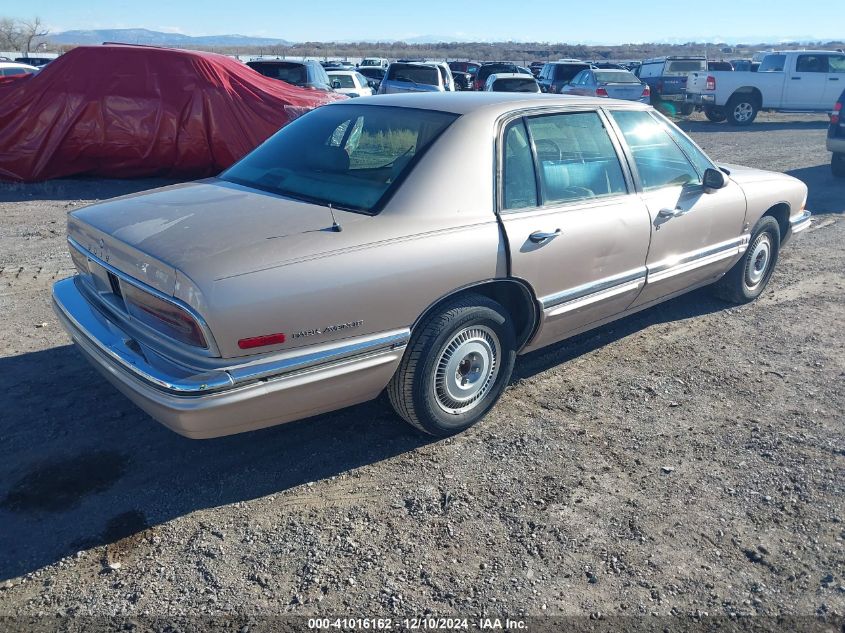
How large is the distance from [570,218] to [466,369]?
103 cm

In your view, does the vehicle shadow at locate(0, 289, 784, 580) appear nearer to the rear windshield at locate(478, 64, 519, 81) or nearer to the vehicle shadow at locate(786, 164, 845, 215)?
the vehicle shadow at locate(786, 164, 845, 215)

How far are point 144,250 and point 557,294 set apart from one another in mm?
2143

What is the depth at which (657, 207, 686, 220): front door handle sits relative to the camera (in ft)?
14.8

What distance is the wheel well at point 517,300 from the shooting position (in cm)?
372

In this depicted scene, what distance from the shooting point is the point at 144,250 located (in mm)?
3021

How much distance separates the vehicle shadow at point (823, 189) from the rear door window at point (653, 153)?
5.54 meters

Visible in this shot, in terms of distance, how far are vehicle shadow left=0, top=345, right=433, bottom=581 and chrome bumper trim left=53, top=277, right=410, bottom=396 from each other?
531 mm

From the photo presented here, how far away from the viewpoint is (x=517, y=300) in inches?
154

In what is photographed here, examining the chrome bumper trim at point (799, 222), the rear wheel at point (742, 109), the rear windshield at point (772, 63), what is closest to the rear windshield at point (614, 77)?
the rear wheel at point (742, 109)

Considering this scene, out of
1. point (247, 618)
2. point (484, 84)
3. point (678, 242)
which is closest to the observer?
point (247, 618)

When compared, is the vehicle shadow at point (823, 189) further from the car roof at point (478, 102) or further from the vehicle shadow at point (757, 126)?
the car roof at point (478, 102)

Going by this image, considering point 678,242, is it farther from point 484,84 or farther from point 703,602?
point 484,84

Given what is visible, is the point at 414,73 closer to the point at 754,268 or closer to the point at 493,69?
the point at 493,69

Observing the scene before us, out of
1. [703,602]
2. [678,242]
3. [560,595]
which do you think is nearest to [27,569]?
[560,595]
